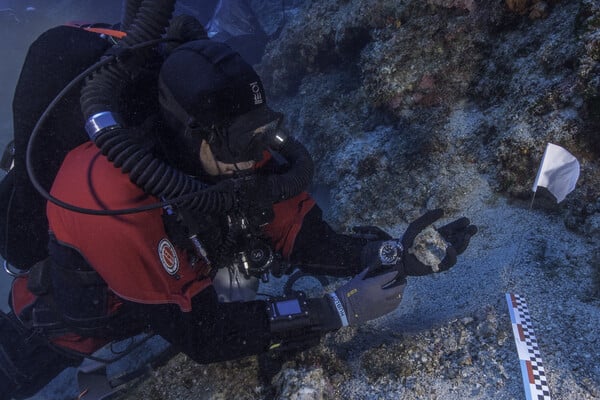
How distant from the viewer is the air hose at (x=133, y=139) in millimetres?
1777

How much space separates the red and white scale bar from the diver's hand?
0.70 m

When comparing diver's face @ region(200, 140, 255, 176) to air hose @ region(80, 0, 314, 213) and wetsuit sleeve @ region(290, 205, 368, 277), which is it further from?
wetsuit sleeve @ region(290, 205, 368, 277)

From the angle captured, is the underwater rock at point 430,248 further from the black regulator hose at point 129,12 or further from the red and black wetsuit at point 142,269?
the black regulator hose at point 129,12

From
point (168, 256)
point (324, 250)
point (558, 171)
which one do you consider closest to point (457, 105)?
point (558, 171)

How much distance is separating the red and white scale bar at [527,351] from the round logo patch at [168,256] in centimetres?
193

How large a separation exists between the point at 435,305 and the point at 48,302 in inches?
112

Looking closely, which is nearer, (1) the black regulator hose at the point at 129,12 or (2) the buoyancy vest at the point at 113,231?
(2) the buoyancy vest at the point at 113,231

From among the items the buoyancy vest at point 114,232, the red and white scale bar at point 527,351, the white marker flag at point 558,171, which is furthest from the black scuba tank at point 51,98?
the white marker flag at point 558,171

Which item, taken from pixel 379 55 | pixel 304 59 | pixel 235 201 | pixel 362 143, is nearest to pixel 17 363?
pixel 235 201

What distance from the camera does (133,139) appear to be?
1.87m

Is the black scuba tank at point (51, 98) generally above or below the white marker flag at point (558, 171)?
above

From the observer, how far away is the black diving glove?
Answer: 9.03ft

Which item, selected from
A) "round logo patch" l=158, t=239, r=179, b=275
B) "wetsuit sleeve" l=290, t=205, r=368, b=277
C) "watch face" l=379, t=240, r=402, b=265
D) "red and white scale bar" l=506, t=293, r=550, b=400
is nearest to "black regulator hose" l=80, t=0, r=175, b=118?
"round logo patch" l=158, t=239, r=179, b=275

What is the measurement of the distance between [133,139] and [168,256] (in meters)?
0.73
